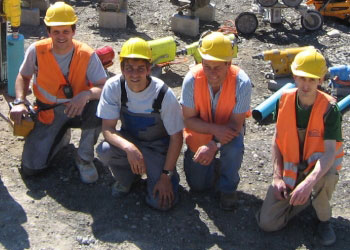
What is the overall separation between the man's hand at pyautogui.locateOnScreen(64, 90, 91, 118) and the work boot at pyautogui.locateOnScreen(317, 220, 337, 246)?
2.05m

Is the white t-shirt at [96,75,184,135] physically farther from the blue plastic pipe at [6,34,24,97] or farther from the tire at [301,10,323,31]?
the tire at [301,10,323,31]

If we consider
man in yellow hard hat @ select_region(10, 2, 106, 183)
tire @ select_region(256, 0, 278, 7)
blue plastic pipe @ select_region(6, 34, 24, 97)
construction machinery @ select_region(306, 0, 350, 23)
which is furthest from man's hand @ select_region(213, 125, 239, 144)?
construction machinery @ select_region(306, 0, 350, 23)

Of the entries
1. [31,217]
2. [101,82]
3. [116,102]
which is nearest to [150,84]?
[116,102]

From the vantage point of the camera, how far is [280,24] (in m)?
8.81

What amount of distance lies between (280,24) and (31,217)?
566 cm

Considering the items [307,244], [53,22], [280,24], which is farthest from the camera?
[280,24]

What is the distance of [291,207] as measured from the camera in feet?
14.2

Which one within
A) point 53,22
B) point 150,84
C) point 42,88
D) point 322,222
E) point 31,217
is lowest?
point 31,217

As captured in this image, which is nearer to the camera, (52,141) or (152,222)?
(152,222)

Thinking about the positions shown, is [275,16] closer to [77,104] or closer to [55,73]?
[55,73]

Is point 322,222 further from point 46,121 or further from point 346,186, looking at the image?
point 46,121

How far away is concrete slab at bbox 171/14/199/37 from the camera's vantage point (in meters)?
8.36

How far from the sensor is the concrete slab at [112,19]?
28.1ft

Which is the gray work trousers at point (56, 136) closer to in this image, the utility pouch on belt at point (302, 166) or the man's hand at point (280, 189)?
the man's hand at point (280, 189)
